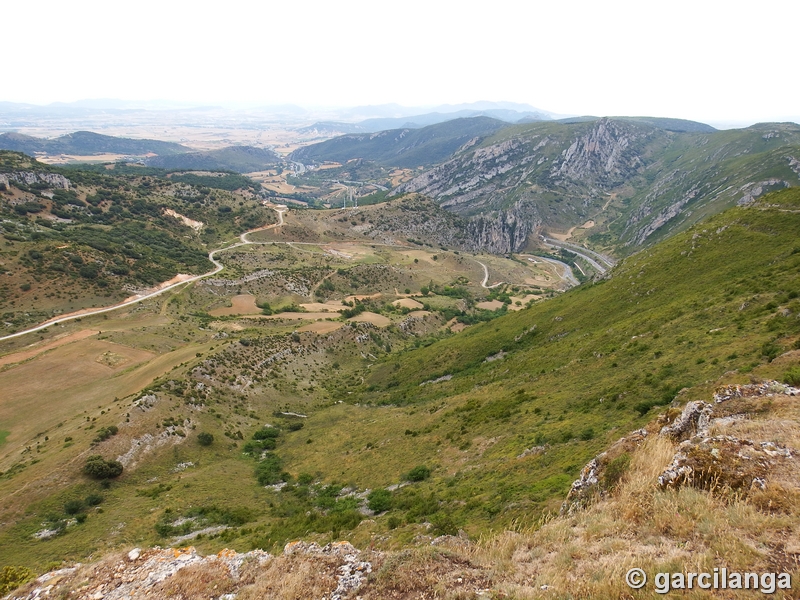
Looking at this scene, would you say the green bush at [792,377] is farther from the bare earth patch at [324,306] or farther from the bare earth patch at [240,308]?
the bare earth patch at [240,308]

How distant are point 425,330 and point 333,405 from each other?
47811 mm

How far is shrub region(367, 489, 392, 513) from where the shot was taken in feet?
85.9

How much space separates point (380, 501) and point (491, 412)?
1358 centimetres

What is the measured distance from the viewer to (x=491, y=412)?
35.9m

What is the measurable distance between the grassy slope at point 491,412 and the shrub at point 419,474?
2.58 ft

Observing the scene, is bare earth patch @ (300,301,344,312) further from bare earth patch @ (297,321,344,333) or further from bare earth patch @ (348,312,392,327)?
bare earth patch @ (297,321,344,333)

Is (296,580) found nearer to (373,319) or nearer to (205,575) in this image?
(205,575)

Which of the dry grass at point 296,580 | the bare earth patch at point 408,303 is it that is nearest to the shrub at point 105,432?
the dry grass at point 296,580

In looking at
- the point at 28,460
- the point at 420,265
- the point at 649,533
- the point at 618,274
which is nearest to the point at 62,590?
the point at 649,533

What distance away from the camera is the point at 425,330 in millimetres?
103750

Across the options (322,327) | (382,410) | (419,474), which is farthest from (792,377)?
(322,327)

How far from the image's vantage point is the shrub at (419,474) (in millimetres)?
29453

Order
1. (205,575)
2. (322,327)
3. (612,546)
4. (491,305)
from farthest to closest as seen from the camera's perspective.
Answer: (491,305)
(322,327)
(205,575)
(612,546)

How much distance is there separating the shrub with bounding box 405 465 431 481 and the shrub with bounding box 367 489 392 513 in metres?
2.11
